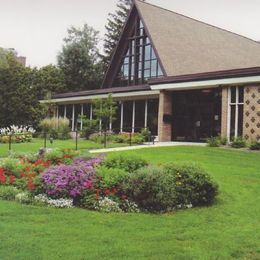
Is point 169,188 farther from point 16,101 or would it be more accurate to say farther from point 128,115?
point 16,101

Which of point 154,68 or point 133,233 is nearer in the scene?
point 133,233

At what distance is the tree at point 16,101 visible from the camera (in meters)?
39.3

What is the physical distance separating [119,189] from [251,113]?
1402 centimetres

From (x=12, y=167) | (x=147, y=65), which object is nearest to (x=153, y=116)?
(x=147, y=65)

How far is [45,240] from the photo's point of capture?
646cm

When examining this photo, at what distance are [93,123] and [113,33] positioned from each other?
2893cm

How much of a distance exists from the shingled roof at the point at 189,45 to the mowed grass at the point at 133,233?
21639mm

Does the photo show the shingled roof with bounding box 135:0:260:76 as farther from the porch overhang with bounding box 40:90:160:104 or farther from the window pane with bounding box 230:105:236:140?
the window pane with bounding box 230:105:236:140

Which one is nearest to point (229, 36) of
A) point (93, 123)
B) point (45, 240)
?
point (93, 123)

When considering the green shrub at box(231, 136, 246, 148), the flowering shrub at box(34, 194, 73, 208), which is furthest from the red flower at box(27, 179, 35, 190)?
the green shrub at box(231, 136, 246, 148)

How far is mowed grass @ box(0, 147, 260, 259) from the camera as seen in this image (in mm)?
6102

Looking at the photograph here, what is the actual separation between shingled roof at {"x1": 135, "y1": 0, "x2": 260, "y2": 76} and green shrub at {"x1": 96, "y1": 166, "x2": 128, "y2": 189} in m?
20.3

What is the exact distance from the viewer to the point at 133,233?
706 cm

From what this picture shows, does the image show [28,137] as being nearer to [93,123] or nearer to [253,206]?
[93,123]
